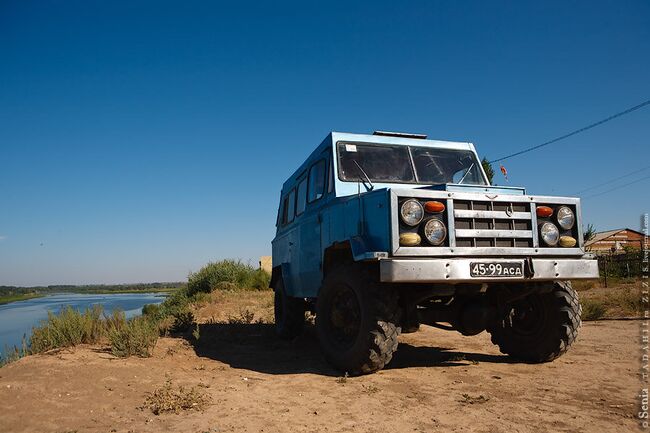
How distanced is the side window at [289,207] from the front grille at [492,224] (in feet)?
12.8

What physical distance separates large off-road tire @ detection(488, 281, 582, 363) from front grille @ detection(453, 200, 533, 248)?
0.92m

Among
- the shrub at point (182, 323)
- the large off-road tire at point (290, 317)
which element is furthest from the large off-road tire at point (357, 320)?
→ the shrub at point (182, 323)

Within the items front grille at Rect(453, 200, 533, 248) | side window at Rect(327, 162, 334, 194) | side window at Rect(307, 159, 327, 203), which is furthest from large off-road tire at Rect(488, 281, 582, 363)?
side window at Rect(307, 159, 327, 203)

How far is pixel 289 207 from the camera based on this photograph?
841cm

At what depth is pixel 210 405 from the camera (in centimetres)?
380

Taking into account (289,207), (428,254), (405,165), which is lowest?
(428,254)

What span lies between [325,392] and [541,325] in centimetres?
284

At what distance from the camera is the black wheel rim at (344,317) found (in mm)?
4812

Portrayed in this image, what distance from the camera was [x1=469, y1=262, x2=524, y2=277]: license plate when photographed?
4.28m

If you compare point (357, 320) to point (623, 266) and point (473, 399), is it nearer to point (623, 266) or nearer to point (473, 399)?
point (473, 399)

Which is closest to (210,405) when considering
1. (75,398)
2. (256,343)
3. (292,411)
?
(292,411)

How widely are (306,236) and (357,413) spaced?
11.3 ft

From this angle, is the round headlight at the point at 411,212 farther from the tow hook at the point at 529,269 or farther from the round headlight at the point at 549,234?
the round headlight at the point at 549,234

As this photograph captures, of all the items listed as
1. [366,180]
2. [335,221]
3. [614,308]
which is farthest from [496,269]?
[614,308]
